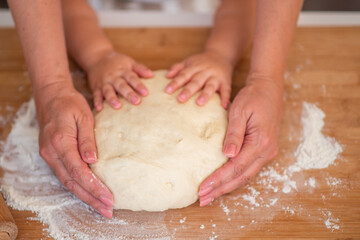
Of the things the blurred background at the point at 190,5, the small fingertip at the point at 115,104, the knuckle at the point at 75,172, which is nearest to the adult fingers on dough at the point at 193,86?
the small fingertip at the point at 115,104

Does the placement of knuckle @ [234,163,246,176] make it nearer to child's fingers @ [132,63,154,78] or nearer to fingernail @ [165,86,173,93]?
fingernail @ [165,86,173,93]

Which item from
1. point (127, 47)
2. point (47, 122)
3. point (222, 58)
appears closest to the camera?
point (47, 122)

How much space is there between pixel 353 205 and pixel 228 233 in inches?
18.3

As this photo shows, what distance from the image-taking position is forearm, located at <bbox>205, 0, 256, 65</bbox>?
1700mm

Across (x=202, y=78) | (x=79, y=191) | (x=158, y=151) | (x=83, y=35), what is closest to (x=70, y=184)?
(x=79, y=191)

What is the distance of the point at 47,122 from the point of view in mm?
1332

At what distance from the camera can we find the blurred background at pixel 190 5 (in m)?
2.25

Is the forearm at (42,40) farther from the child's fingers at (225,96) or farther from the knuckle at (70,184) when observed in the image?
the child's fingers at (225,96)

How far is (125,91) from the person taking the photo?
4.66 ft

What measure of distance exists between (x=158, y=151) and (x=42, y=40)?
0.61m

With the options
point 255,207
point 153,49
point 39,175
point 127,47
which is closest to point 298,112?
point 255,207

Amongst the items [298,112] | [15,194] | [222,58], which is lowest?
[15,194]

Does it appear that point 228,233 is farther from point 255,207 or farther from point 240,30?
point 240,30

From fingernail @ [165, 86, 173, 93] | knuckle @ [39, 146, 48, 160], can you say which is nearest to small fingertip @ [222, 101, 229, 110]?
fingernail @ [165, 86, 173, 93]
